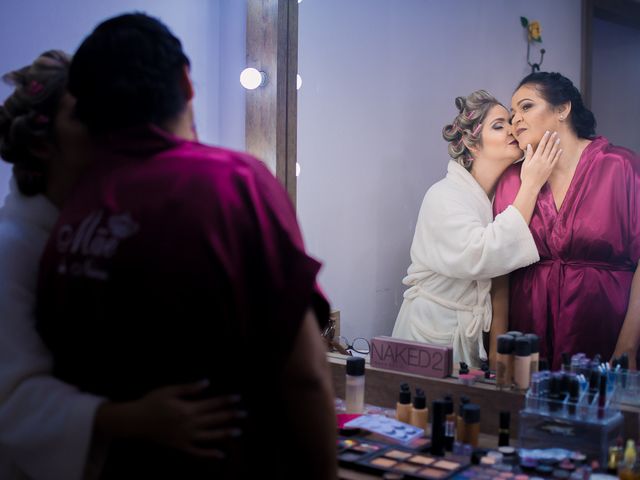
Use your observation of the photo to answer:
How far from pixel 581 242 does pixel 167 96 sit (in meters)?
→ 0.93

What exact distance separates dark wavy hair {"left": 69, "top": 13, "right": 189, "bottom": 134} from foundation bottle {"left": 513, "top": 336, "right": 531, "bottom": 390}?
35.0 inches

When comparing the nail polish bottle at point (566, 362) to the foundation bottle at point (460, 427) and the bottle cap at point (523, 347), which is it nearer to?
the bottle cap at point (523, 347)

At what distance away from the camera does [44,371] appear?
34.3 inches

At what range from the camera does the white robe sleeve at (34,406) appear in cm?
81

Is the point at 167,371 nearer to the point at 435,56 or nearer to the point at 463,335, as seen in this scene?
the point at 463,335

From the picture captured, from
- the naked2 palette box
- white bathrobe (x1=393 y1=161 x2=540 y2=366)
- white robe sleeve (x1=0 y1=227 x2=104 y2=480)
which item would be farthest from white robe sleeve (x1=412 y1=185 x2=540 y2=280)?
white robe sleeve (x1=0 y1=227 x2=104 y2=480)

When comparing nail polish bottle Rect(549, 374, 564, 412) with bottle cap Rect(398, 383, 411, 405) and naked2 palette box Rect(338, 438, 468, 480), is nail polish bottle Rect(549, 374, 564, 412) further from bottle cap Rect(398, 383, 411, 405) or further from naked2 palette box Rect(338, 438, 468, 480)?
bottle cap Rect(398, 383, 411, 405)

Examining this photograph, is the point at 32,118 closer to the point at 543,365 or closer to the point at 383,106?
the point at 383,106

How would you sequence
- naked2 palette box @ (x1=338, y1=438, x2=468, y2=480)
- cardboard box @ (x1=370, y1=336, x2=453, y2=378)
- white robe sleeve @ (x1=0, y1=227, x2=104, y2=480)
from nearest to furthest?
white robe sleeve @ (x1=0, y1=227, x2=104, y2=480), naked2 palette box @ (x1=338, y1=438, x2=468, y2=480), cardboard box @ (x1=370, y1=336, x2=453, y2=378)

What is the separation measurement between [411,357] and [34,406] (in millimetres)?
922

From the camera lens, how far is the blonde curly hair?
58.5 inches

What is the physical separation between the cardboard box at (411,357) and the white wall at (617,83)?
1.84 ft

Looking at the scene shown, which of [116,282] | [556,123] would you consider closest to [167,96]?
[116,282]

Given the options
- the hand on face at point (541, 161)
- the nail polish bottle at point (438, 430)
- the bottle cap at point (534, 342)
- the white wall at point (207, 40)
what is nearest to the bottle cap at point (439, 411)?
the nail polish bottle at point (438, 430)
